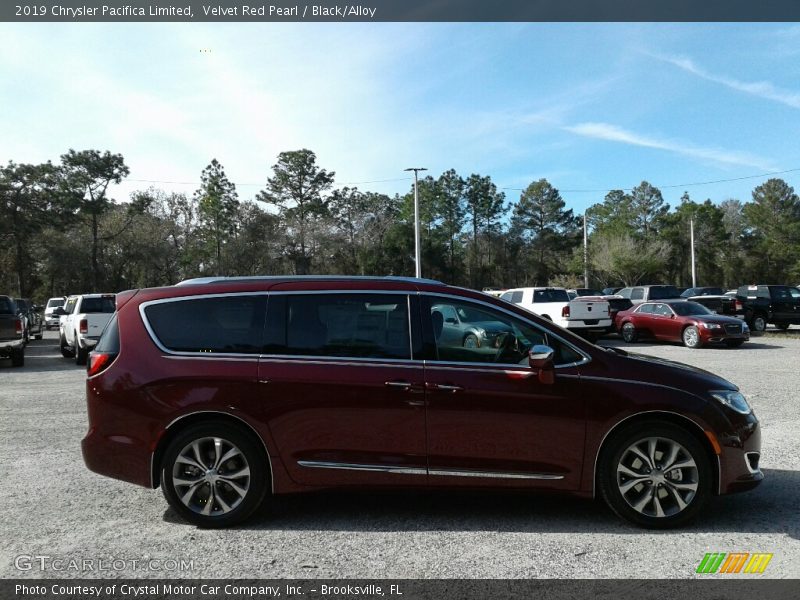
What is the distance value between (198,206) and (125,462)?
60175mm

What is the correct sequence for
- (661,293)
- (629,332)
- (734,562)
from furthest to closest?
(661,293) < (629,332) < (734,562)

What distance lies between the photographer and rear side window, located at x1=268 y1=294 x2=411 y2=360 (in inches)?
186

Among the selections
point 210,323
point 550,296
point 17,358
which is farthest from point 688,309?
point 17,358

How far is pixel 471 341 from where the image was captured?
15.7 feet

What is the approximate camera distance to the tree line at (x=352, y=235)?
175 ft

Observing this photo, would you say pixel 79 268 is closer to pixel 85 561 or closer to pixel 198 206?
pixel 198 206

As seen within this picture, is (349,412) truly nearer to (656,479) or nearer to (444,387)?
(444,387)

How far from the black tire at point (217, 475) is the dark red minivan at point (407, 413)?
1cm

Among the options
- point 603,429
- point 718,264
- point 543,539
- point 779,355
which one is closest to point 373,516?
point 543,539

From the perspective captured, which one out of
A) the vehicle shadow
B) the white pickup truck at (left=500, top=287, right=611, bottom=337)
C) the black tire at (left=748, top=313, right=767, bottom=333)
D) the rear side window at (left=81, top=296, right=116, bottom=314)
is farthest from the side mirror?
the black tire at (left=748, top=313, right=767, bottom=333)

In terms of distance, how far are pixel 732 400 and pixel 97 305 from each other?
1646 centimetres

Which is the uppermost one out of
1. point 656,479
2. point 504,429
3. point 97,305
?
point 97,305

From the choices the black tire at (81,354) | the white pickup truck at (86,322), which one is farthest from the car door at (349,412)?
the black tire at (81,354)

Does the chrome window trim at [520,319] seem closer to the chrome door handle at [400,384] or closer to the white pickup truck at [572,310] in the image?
the chrome door handle at [400,384]
